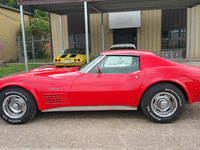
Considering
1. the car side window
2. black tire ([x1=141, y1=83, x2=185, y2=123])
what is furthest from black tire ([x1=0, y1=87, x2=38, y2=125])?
black tire ([x1=141, y1=83, x2=185, y2=123])

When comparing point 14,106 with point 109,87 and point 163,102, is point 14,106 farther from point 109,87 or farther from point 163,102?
point 163,102

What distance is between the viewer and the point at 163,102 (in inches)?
144

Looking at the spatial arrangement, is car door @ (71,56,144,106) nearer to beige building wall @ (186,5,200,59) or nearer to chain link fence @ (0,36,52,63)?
chain link fence @ (0,36,52,63)

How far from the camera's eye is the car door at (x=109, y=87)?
144 inches

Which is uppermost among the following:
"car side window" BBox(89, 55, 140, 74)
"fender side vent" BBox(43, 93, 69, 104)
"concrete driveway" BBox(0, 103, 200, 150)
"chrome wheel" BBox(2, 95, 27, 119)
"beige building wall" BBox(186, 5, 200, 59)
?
"beige building wall" BBox(186, 5, 200, 59)

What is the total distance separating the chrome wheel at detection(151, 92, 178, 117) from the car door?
0.41m

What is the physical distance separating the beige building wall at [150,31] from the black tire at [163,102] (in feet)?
39.5

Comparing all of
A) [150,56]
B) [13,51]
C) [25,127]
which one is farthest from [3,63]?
[150,56]

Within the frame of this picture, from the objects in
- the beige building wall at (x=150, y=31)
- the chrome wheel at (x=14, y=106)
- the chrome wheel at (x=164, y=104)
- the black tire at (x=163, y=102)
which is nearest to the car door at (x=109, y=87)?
the black tire at (x=163, y=102)

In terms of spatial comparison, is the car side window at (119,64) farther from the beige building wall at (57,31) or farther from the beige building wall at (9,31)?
the beige building wall at (9,31)

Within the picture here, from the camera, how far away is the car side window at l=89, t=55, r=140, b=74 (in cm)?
378

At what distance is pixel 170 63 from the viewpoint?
3.80 metres

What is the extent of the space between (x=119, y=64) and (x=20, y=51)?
14972 millimetres

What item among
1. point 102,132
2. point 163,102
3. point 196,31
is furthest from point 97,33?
point 102,132
